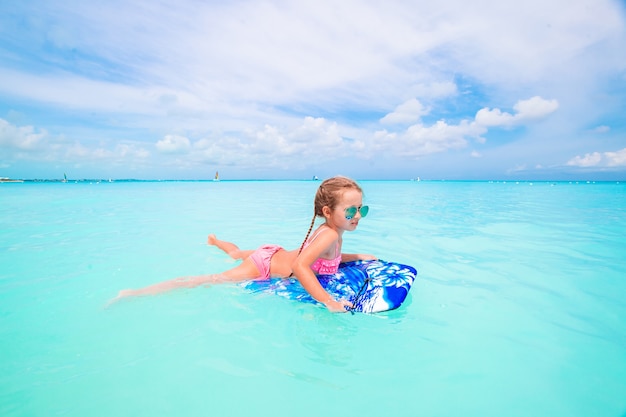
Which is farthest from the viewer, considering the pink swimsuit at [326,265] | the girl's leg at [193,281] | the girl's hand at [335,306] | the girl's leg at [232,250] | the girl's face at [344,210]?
the girl's leg at [232,250]

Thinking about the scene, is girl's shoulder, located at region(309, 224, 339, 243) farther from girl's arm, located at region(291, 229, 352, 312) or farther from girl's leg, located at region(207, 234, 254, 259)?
girl's leg, located at region(207, 234, 254, 259)

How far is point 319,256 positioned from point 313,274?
249mm

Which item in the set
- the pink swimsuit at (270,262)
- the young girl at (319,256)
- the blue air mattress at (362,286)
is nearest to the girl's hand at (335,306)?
the young girl at (319,256)

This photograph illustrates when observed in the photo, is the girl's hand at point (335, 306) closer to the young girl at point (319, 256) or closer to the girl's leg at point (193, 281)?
the young girl at point (319, 256)

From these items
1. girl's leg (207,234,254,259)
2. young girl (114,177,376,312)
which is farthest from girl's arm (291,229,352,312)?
girl's leg (207,234,254,259)

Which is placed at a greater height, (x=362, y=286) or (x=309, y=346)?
(x=362, y=286)

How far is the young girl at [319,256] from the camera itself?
290 centimetres

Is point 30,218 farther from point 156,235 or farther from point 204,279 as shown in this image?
point 204,279

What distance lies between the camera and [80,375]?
1994mm

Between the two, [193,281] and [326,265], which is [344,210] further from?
[193,281]

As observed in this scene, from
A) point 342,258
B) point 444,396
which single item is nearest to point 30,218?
point 342,258

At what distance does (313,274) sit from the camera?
2.91m

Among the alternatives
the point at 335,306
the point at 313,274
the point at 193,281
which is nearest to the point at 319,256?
the point at 313,274

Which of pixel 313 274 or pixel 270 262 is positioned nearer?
pixel 313 274
